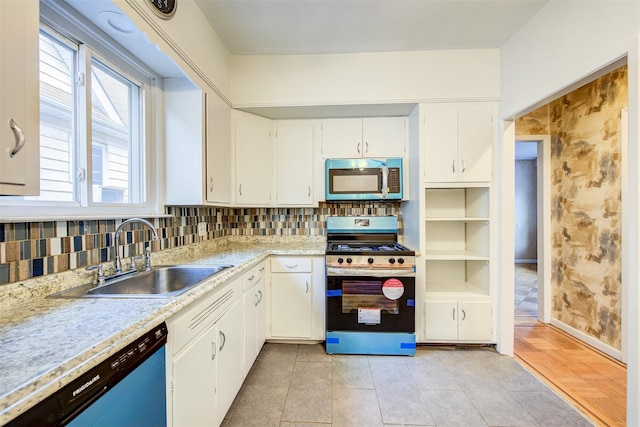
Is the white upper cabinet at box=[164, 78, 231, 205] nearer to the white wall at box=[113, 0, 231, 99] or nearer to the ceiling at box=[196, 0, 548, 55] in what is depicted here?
the white wall at box=[113, 0, 231, 99]

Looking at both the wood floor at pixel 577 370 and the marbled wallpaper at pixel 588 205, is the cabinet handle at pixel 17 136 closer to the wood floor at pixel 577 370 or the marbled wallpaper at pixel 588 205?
the wood floor at pixel 577 370

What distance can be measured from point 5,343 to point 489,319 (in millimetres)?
2909

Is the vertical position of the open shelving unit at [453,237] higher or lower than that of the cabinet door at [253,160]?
lower

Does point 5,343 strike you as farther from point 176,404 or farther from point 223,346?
point 223,346

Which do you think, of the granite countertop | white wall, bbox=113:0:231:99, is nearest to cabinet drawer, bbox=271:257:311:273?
the granite countertop

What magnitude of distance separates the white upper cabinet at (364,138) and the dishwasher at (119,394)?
6.92 ft

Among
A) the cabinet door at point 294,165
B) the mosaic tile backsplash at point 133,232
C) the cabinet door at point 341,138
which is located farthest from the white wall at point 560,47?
the cabinet door at point 294,165

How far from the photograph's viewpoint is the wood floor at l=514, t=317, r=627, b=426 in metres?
1.65

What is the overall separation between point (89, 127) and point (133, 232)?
2.03 ft

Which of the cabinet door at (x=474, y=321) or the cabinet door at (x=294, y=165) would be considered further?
the cabinet door at (x=294, y=165)

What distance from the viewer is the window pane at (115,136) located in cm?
144

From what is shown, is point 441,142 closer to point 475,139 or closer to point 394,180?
point 475,139

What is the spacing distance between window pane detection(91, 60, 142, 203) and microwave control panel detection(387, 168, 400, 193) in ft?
6.67

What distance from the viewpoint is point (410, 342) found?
2.18 m
